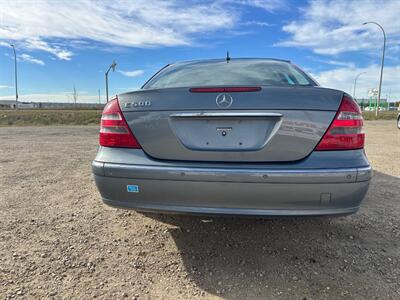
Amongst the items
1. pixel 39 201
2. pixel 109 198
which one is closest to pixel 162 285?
pixel 109 198

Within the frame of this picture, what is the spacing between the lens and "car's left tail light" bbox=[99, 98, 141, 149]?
2.08m

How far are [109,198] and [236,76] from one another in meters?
1.39

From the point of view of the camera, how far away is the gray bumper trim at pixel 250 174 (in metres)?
1.82

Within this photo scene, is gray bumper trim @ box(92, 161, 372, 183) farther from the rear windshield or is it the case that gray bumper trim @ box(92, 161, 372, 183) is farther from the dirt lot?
the rear windshield

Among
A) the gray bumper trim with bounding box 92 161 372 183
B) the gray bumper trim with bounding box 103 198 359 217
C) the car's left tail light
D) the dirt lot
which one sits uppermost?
the car's left tail light

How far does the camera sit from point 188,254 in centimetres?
244

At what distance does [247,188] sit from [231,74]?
1140 millimetres

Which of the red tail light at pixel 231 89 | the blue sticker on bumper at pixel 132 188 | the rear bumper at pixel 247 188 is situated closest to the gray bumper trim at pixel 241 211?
the rear bumper at pixel 247 188

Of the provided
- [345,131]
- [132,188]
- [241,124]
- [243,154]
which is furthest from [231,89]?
[132,188]

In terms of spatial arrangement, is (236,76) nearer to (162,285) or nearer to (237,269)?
(237,269)

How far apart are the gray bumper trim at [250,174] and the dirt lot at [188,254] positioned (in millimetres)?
313

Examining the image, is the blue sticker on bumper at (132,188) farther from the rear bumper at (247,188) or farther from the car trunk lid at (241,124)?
the car trunk lid at (241,124)

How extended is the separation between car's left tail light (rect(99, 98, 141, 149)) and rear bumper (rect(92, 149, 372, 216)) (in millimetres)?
169

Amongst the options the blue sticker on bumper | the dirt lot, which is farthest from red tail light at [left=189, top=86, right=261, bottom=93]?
the dirt lot
